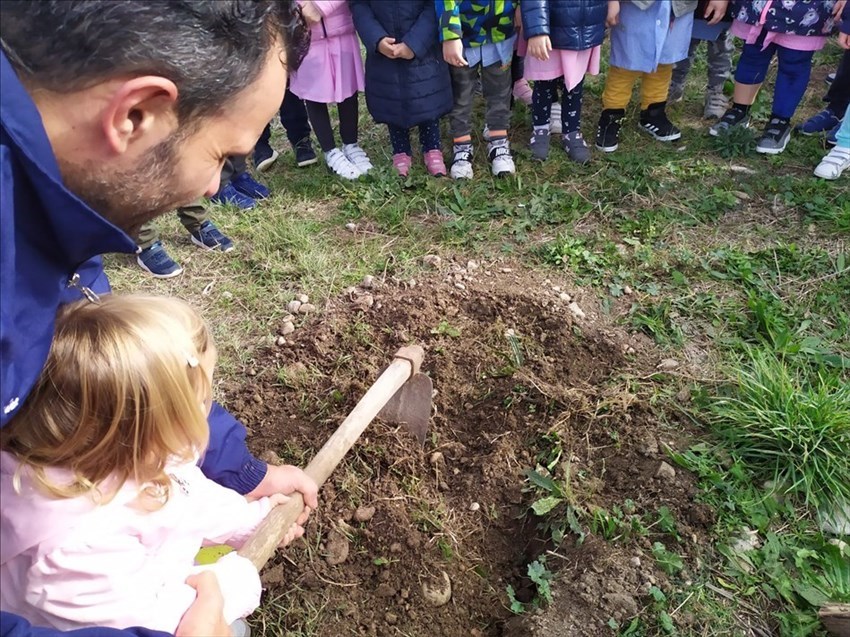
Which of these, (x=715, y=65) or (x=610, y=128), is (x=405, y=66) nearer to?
(x=610, y=128)

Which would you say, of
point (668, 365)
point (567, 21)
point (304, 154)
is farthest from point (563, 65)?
point (668, 365)

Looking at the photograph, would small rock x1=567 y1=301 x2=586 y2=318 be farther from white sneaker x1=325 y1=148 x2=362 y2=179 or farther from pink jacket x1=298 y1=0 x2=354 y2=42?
pink jacket x1=298 y1=0 x2=354 y2=42

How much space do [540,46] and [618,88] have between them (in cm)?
80

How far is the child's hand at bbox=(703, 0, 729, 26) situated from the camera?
4.22 meters

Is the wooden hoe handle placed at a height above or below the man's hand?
below

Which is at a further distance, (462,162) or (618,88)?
(618,88)

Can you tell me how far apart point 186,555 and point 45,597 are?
0.31m

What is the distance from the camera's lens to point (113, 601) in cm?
132

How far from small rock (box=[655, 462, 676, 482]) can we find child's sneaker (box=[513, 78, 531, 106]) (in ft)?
11.8

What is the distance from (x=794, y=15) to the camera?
13.0ft

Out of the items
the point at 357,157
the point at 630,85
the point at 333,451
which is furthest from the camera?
the point at 357,157

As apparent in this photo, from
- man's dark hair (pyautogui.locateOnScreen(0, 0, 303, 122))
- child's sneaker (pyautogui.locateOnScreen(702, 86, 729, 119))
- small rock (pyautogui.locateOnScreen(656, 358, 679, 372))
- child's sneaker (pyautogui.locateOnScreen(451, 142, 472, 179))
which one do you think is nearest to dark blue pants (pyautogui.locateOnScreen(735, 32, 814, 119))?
child's sneaker (pyautogui.locateOnScreen(702, 86, 729, 119))

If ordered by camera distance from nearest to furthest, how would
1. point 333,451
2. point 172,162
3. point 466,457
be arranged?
point 172,162 → point 333,451 → point 466,457

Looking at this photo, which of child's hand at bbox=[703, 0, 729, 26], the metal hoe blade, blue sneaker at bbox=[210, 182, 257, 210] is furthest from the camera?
child's hand at bbox=[703, 0, 729, 26]
